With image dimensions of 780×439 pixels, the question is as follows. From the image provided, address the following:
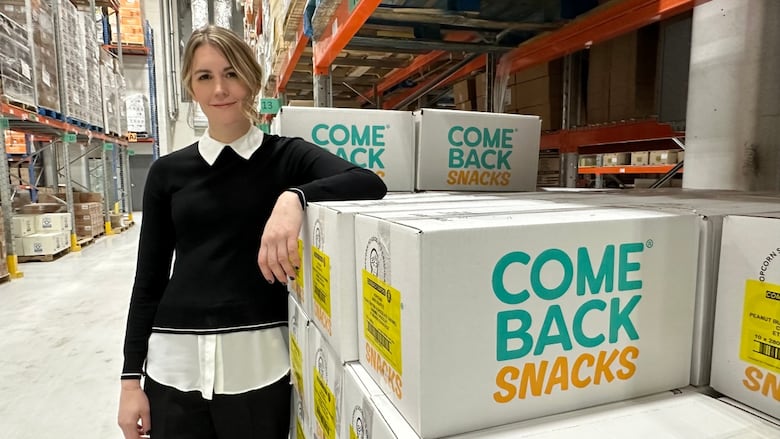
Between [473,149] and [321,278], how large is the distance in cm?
102

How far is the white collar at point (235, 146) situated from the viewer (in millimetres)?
1221

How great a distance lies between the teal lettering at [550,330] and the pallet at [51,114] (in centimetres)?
692

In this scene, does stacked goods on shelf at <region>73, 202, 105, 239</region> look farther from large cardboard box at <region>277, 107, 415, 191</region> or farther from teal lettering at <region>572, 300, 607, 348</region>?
teal lettering at <region>572, 300, 607, 348</region>

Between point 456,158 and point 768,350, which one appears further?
point 456,158

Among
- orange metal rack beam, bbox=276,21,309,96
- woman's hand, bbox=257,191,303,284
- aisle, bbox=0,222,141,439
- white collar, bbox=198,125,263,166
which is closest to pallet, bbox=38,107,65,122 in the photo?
aisle, bbox=0,222,141,439

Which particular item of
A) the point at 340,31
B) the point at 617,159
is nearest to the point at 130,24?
the point at 617,159

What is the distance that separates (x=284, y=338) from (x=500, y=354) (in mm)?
767

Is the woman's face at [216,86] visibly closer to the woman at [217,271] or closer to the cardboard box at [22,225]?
the woman at [217,271]

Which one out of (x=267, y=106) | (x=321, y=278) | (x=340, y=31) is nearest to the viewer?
(x=321, y=278)

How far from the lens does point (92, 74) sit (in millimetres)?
7883

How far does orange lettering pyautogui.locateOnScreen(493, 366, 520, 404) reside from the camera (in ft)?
1.97

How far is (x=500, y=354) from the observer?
599 mm

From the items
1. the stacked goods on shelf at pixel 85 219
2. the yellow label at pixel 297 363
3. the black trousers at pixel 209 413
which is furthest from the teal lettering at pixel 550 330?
the stacked goods on shelf at pixel 85 219

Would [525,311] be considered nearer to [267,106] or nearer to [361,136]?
[361,136]
